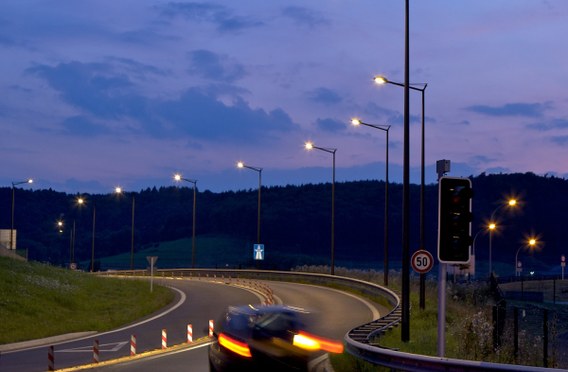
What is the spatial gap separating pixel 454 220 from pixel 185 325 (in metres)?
24.5

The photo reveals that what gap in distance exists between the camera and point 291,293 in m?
51.3

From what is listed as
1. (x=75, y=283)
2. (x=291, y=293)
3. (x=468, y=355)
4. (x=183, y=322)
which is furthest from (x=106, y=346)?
(x=75, y=283)

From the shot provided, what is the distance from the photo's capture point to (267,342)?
14.9 metres

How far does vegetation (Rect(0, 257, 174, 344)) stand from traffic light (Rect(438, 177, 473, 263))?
23286mm

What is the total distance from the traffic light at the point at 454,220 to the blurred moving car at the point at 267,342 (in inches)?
134

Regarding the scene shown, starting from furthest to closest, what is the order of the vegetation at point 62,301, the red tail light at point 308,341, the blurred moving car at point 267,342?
the vegetation at point 62,301, the red tail light at point 308,341, the blurred moving car at point 267,342

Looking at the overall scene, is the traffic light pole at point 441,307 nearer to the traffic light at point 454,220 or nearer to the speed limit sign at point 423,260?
the traffic light at point 454,220

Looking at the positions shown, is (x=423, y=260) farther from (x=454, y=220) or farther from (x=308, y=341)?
(x=454, y=220)

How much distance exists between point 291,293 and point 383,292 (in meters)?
8.35

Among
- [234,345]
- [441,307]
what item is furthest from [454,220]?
[234,345]

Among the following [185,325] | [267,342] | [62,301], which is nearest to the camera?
[267,342]

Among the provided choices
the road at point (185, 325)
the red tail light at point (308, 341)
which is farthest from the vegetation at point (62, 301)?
the red tail light at point (308, 341)

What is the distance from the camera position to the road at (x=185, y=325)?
22.4 metres

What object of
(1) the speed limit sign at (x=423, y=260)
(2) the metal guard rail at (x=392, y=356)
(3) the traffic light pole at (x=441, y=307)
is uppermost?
(1) the speed limit sign at (x=423, y=260)
